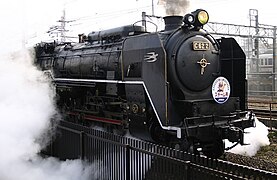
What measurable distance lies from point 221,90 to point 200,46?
41.2 inches

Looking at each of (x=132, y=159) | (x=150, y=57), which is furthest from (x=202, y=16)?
(x=132, y=159)

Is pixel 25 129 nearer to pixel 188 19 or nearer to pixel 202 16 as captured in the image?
pixel 188 19

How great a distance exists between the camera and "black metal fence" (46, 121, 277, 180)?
421 centimetres

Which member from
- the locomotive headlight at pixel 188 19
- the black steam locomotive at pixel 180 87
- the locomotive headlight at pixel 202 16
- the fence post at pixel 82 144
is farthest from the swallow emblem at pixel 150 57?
the fence post at pixel 82 144

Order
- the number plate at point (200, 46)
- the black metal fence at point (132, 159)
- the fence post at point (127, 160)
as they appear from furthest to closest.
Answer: the number plate at point (200, 46), the fence post at point (127, 160), the black metal fence at point (132, 159)

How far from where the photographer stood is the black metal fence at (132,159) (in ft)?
13.8

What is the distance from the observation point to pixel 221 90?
7.22 meters

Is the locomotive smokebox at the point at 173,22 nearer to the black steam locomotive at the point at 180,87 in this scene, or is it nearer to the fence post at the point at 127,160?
the black steam locomotive at the point at 180,87

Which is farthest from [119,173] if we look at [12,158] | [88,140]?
[12,158]

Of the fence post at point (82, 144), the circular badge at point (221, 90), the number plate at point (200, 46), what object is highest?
the number plate at point (200, 46)

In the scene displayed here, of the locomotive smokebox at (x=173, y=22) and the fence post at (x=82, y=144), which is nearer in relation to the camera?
the fence post at (x=82, y=144)

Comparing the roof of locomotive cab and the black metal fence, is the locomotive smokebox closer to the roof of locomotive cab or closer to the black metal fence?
the roof of locomotive cab

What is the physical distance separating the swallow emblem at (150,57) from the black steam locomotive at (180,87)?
0.02 metres

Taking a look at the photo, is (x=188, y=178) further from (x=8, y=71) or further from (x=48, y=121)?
(x=8, y=71)
